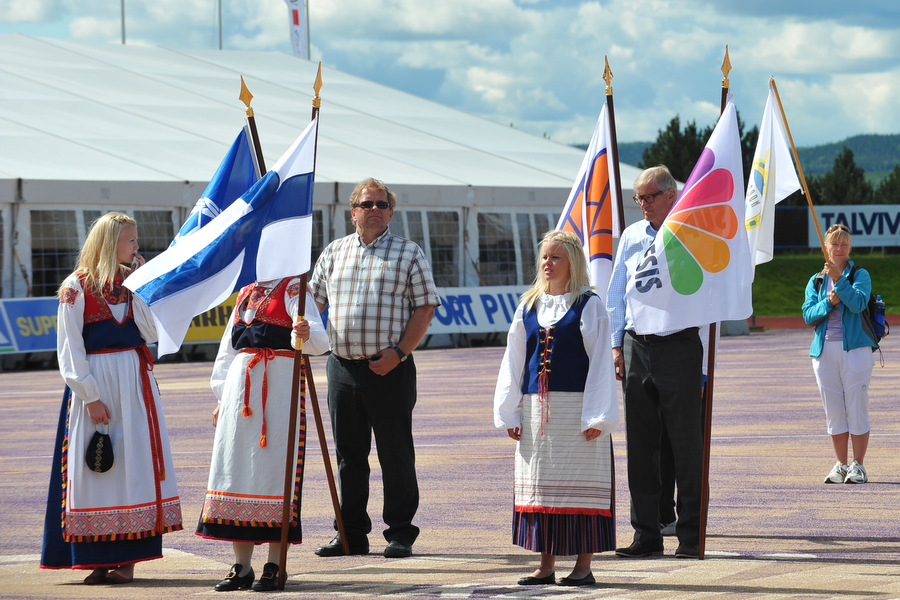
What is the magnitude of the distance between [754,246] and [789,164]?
0.76 metres

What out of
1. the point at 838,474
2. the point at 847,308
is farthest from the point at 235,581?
the point at 847,308

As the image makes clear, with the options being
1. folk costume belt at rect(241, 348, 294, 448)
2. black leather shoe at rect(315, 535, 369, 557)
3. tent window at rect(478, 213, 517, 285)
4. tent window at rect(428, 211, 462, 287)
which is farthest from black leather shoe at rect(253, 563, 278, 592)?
tent window at rect(478, 213, 517, 285)

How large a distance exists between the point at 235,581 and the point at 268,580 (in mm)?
164

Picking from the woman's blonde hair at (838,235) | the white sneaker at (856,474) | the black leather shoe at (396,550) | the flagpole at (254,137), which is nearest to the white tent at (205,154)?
the woman's blonde hair at (838,235)

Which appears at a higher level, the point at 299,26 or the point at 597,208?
the point at 299,26

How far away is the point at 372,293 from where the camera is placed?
7219 millimetres

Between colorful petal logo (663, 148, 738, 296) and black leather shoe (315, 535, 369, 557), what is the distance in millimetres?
2323

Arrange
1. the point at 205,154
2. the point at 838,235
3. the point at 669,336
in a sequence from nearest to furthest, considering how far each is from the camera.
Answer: the point at 669,336 < the point at 838,235 < the point at 205,154

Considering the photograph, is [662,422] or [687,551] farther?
[662,422]

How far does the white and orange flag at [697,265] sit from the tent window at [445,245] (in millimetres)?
20970

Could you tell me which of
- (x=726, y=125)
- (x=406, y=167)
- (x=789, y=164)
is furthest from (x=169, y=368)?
(x=726, y=125)

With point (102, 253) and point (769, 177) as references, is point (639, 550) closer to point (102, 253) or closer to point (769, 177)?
point (102, 253)

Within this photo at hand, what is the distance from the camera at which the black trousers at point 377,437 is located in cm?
725

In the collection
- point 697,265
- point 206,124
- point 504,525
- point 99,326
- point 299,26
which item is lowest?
point 504,525
